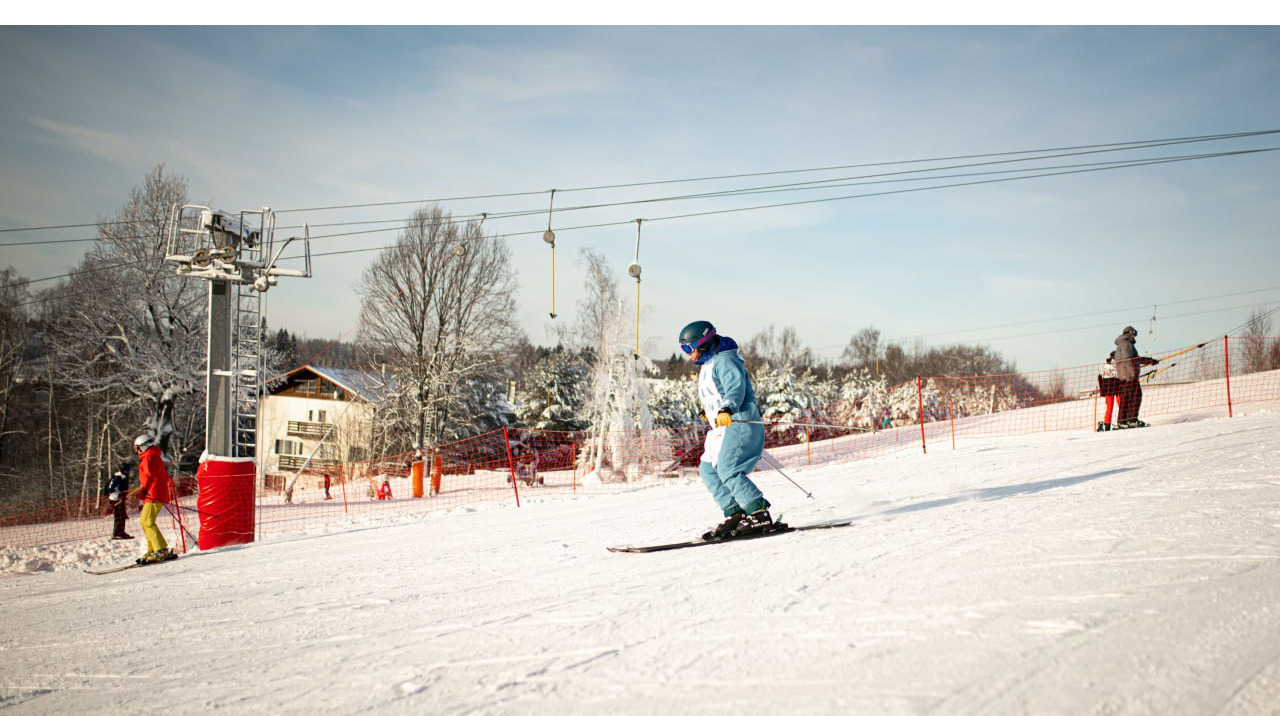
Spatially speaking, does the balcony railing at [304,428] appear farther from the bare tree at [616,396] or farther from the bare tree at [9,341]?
the bare tree at [616,396]

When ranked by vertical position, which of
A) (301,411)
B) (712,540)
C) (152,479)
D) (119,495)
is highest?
(301,411)

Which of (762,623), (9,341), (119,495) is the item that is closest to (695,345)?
(762,623)

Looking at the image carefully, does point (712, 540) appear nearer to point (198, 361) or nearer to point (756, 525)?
point (756, 525)

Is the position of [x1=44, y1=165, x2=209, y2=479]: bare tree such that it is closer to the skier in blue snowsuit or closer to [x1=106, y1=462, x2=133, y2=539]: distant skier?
[x1=106, y1=462, x2=133, y2=539]: distant skier

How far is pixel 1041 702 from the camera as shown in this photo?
2.16 meters

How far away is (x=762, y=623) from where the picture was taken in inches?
125

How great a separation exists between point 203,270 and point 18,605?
293 inches

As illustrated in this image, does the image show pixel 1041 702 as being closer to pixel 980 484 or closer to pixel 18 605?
pixel 980 484

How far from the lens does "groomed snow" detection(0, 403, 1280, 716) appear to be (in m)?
2.39

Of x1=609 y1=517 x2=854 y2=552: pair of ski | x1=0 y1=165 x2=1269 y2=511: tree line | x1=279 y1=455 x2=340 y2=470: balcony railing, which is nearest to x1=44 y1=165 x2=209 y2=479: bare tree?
x1=0 y1=165 x2=1269 y2=511: tree line

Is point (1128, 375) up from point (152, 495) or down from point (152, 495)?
up

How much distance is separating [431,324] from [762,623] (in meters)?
31.8

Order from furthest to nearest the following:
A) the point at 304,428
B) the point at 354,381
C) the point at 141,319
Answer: the point at 304,428 < the point at 354,381 < the point at 141,319
